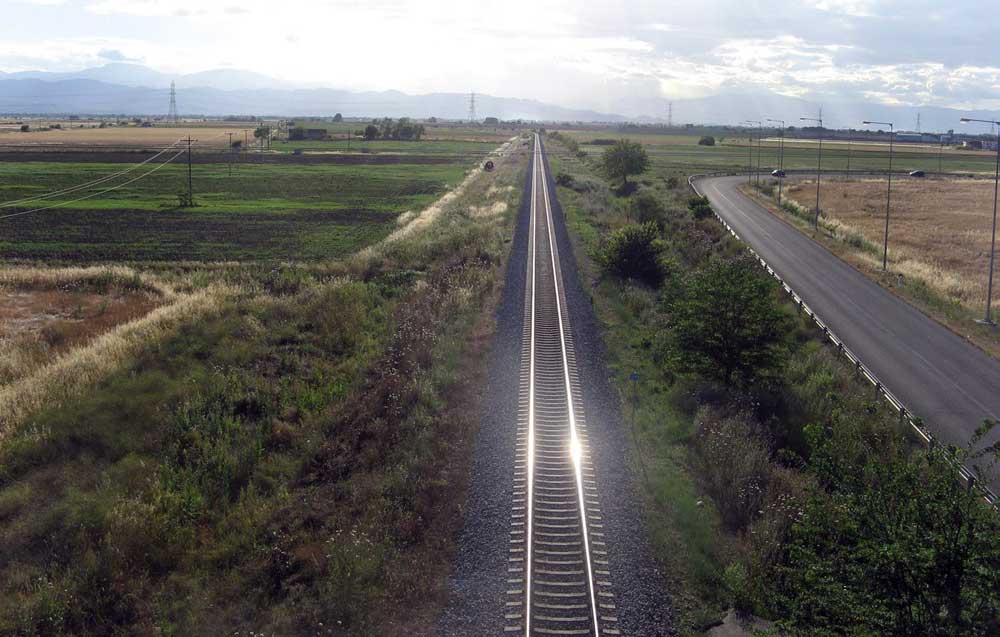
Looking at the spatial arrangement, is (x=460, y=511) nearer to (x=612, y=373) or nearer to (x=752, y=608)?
(x=752, y=608)

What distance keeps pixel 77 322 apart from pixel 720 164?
11171 centimetres

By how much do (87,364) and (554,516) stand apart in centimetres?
1422

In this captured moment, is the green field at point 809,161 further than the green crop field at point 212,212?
Yes

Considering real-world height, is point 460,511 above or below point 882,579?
below

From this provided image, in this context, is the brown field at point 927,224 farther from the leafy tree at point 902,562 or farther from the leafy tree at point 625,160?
the leafy tree at point 902,562

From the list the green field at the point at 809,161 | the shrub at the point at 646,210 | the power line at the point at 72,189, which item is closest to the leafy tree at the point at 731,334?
the shrub at the point at 646,210

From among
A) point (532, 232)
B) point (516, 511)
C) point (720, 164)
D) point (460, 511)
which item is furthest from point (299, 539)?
point (720, 164)

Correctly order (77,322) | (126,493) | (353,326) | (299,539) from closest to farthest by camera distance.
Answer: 1. (299,539)
2. (126,493)
3. (353,326)
4. (77,322)

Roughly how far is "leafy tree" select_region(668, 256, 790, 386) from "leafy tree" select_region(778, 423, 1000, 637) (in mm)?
9876

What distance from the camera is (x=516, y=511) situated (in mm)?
13094

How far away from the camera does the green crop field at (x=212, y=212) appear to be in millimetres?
42594

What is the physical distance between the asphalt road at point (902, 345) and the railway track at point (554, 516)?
9.55 meters

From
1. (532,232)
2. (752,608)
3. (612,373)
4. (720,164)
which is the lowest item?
(752,608)

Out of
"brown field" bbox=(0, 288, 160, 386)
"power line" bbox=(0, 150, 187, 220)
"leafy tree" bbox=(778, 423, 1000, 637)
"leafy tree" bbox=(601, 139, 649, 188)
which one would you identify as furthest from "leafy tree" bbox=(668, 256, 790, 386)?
"leafy tree" bbox=(601, 139, 649, 188)
